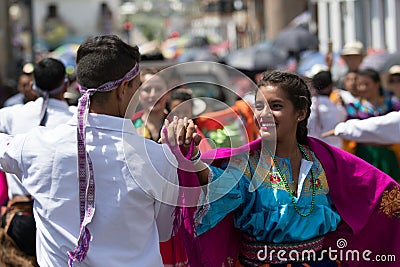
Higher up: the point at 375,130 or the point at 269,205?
the point at 375,130

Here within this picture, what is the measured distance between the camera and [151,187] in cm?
347

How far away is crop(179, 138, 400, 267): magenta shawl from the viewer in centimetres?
419

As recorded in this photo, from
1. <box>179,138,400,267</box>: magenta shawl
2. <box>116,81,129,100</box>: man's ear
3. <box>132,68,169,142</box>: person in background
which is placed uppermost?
<box>116,81,129,100</box>: man's ear

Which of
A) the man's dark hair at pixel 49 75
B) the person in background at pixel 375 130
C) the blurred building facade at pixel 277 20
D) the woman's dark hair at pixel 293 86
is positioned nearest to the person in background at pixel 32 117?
the man's dark hair at pixel 49 75

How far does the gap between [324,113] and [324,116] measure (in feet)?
0.09

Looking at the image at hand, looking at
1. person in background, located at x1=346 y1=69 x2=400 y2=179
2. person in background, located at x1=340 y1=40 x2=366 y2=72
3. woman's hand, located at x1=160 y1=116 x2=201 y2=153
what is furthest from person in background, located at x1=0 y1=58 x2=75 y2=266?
person in background, located at x1=340 y1=40 x2=366 y2=72

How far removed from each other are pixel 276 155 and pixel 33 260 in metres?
2.26

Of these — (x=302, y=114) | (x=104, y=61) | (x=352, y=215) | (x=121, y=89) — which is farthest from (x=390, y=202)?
(x=104, y=61)

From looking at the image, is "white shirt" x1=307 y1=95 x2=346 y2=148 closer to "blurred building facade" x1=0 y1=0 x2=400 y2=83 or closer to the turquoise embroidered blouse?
the turquoise embroidered blouse

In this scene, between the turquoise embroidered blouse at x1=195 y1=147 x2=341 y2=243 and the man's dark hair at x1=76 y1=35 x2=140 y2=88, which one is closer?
the man's dark hair at x1=76 y1=35 x2=140 y2=88

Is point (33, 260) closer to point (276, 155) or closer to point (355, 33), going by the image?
point (276, 155)

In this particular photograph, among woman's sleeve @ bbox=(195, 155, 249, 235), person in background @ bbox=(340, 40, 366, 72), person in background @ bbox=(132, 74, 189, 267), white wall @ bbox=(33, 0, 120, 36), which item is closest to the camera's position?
woman's sleeve @ bbox=(195, 155, 249, 235)

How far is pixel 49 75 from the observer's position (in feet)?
19.4

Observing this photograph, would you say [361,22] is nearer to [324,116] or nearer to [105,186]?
[324,116]
